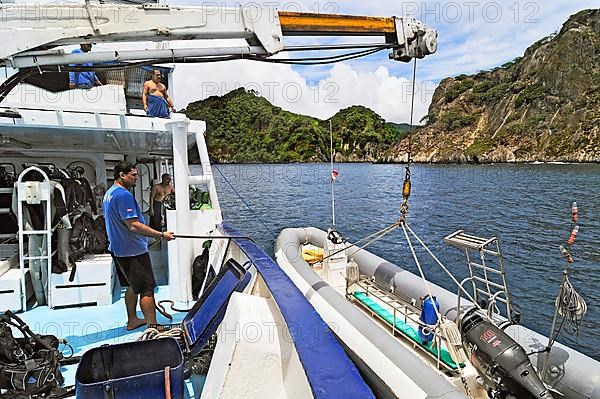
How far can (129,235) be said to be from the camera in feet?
11.3

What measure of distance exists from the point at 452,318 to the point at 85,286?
11.1 ft

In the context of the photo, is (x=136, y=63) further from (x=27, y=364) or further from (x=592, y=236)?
(x=592, y=236)

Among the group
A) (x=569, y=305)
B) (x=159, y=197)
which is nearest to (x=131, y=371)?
(x=569, y=305)

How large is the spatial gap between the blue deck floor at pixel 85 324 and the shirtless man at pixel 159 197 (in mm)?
1521

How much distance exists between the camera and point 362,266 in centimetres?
542

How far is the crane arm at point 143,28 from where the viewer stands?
263cm

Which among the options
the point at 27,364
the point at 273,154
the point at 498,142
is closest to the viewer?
the point at 27,364

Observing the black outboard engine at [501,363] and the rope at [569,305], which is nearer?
the black outboard engine at [501,363]

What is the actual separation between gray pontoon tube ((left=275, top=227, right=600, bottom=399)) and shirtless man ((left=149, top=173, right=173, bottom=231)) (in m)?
1.73

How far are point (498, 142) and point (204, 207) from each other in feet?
242

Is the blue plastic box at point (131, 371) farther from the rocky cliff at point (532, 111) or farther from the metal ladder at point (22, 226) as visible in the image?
the rocky cliff at point (532, 111)

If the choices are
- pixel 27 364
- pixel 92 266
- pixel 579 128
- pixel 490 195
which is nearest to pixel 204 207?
pixel 92 266

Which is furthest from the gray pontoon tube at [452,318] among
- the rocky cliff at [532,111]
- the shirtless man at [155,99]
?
the rocky cliff at [532,111]

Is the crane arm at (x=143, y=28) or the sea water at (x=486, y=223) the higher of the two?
the crane arm at (x=143, y=28)
